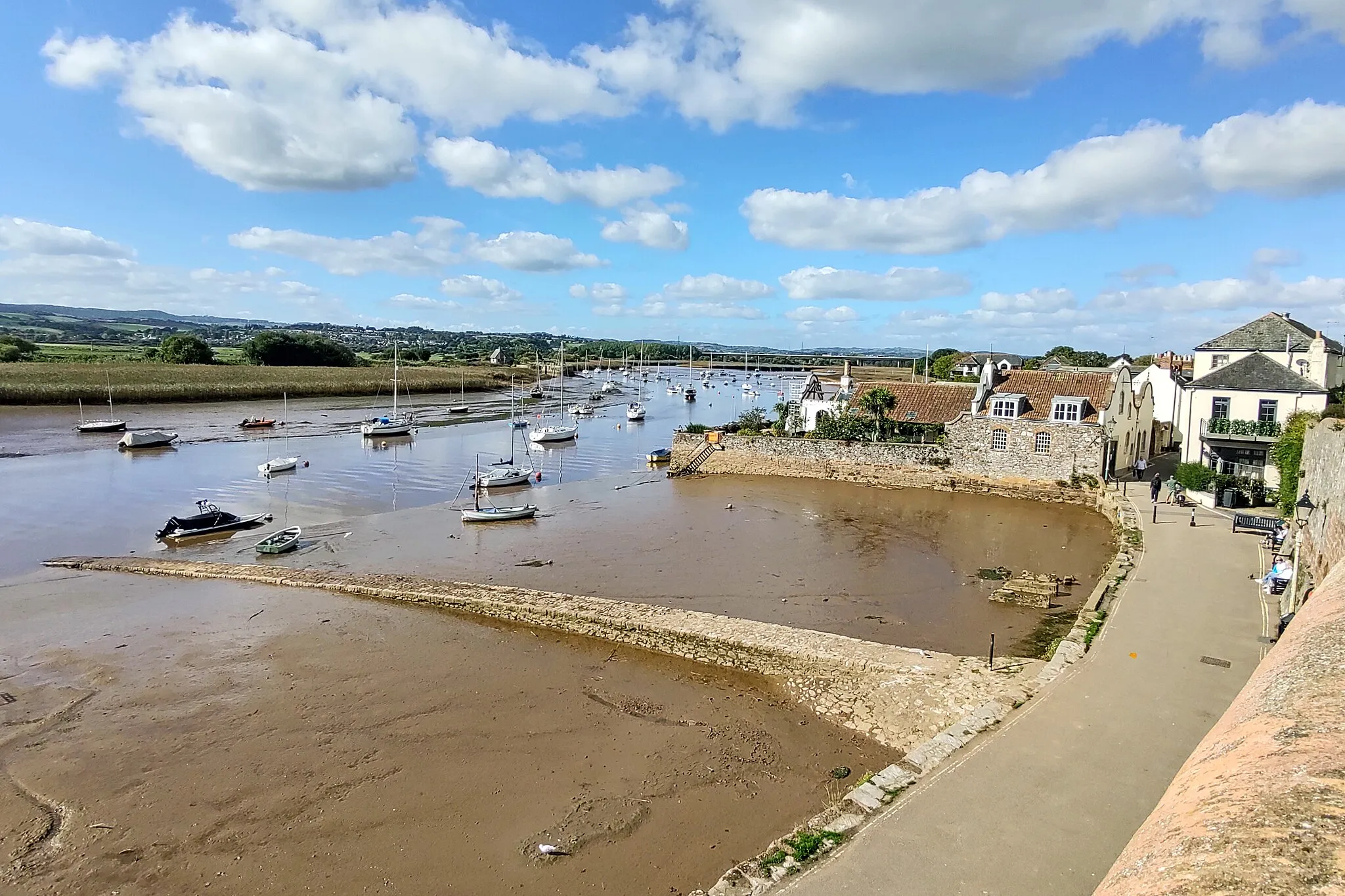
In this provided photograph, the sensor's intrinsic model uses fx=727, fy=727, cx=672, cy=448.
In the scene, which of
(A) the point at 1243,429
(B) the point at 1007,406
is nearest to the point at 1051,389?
(B) the point at 1007,406

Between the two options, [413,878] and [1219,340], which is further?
[1219,340]

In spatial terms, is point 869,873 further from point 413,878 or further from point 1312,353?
point 1312,353

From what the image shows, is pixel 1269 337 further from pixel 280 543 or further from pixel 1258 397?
pixel 280 543

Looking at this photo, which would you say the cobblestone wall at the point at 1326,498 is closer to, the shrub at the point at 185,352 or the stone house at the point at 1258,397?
the stone house at the point at 1258,397

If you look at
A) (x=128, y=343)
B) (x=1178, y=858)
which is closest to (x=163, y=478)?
(x=1178, y=858)

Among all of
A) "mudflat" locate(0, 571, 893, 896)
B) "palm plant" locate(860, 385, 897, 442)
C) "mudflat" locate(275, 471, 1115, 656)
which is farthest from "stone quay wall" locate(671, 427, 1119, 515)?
"mudflat" locate(0, 571, 893, 896)

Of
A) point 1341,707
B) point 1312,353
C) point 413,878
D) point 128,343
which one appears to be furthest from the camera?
point 128,343
